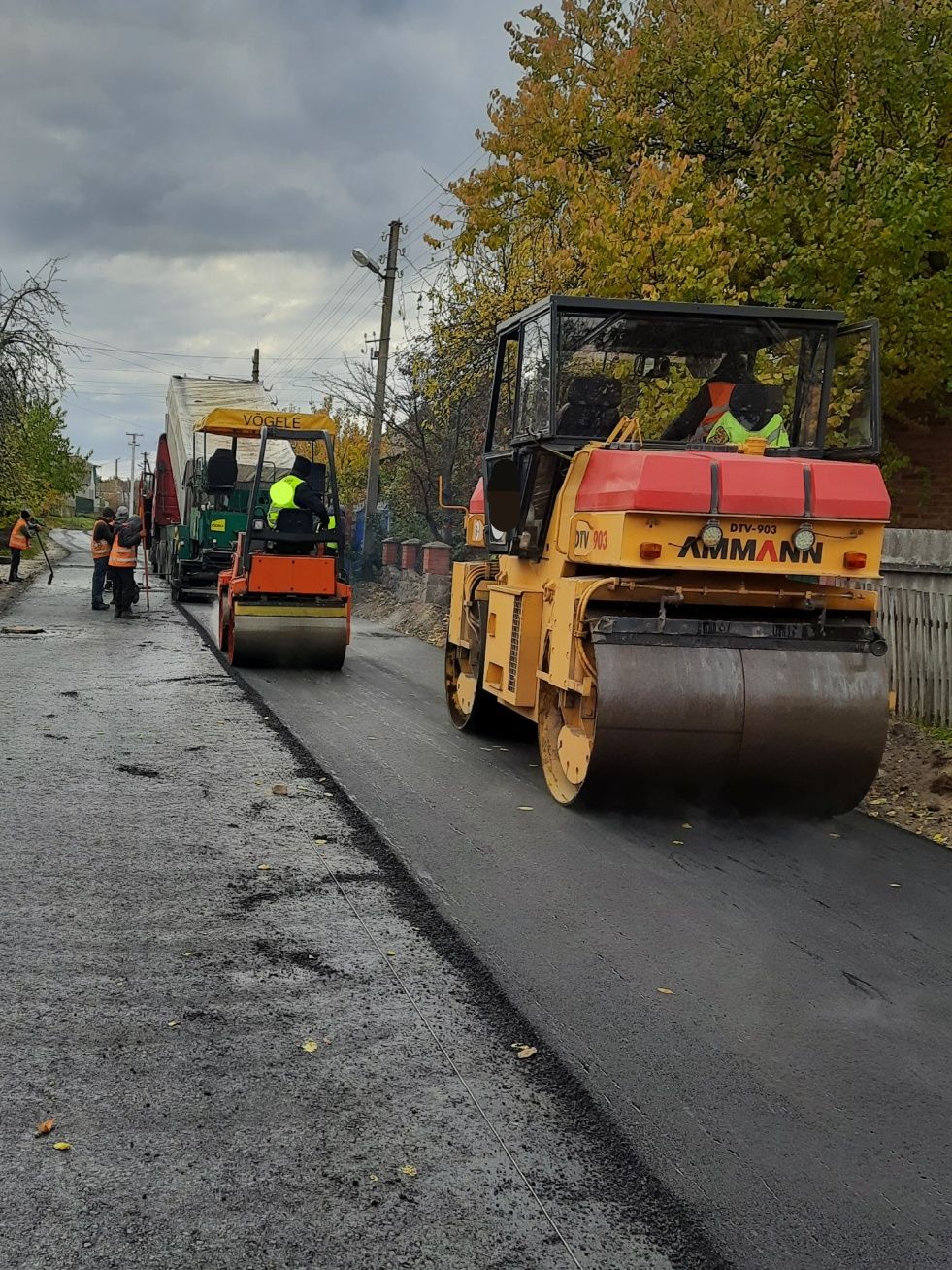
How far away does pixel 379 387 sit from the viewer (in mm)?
25797

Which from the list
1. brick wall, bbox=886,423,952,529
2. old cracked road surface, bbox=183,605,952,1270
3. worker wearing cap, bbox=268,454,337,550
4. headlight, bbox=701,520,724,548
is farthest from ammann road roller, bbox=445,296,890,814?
brick wall, bbox=886,423,952,529

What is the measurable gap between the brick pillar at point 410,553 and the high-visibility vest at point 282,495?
436 inches

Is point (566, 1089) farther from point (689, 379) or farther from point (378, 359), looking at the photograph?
point (378, 359)

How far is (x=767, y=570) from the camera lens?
21.3 feet

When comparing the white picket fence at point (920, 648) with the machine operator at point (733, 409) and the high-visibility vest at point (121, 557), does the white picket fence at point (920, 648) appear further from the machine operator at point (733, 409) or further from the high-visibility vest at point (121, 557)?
the high-visibility vest at point (121, 557)

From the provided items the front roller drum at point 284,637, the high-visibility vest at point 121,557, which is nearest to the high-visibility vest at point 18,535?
the high-visibility vest at point 121,557

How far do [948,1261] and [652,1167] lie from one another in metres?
0.75

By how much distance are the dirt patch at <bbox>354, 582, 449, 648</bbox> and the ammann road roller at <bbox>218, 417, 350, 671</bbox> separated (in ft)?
10.0

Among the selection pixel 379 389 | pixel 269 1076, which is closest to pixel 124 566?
pixel 379 389

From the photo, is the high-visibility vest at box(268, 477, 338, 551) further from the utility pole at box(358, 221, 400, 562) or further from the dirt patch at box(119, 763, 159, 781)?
the utility pole at box(358, 221, 400, 562)

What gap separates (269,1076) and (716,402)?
5.05 meters

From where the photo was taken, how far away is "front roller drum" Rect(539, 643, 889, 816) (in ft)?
20.5

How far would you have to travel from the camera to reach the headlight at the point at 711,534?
6398mm

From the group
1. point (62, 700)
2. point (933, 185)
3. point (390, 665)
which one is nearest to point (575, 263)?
point (933, 185)
